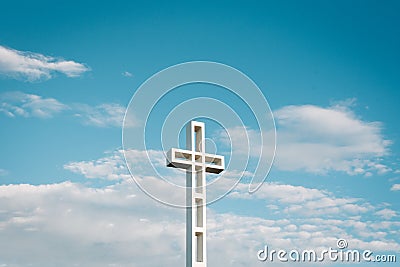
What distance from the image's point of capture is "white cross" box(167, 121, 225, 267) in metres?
15.9

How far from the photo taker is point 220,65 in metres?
17.5

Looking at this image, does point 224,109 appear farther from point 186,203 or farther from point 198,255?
point 198,255

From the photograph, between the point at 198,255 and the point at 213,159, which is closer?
the point at 198,255

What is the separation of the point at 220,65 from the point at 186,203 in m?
3.95

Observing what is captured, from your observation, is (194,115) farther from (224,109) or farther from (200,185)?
(200,185)

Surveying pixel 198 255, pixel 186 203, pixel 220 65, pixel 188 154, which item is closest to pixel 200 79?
pixel 220 65

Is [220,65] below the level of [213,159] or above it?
above

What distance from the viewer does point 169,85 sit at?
16.9 m

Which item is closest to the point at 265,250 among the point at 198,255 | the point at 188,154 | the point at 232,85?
the point at 198,255

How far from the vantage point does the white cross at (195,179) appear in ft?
52.2

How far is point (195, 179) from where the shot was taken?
16734 mm

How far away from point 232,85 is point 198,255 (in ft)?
15.1

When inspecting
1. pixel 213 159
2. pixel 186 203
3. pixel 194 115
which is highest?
pixel 194 115

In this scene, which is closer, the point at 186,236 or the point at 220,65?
the point at 186,236
